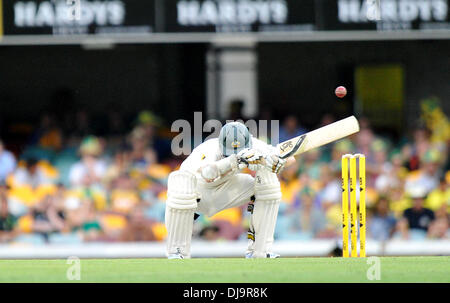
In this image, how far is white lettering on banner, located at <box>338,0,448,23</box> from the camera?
11.7m

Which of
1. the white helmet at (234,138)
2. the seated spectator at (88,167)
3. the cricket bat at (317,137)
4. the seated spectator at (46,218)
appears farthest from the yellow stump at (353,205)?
the seated spectator at (88,167)

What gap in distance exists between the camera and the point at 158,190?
42.1ft

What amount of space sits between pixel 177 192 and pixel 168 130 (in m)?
6.16

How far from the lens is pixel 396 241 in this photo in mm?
11633

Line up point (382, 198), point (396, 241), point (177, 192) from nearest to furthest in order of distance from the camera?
point (177, 192) → point (396, 241) → point (382, 198)

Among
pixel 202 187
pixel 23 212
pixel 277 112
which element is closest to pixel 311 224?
pixel 277 112

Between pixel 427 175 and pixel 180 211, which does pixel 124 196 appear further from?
pixel 180 211

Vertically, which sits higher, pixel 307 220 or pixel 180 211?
pixel 180 211

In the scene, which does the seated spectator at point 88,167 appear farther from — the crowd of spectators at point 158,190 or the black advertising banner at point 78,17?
the black advertising banner at point 78,17

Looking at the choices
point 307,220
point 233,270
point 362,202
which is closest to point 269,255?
point 362,202

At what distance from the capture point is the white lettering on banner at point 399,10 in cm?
1170

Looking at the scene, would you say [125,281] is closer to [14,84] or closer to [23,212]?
[23,212]

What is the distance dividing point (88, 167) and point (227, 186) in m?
5.28
